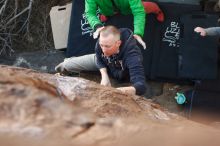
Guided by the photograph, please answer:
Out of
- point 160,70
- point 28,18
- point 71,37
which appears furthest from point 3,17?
point 160,70

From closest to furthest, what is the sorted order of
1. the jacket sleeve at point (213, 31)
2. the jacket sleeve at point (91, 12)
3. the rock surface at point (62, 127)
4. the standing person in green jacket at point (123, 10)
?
the rock surface at point (62, 127) → the standing person in green jacket at point (123, 10) → the jacket sleeve at point (91, 12) → the jacket sleeve at point (213, 31)

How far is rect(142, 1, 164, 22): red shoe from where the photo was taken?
12.6ft

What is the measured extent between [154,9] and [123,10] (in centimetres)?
31

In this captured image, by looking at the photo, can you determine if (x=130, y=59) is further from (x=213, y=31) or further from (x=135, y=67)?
(x=213, y=31)

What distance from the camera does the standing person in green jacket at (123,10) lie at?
3230 mm

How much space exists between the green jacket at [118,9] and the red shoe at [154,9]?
0.58 ft

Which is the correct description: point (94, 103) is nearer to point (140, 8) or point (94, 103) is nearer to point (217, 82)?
point (140, 8)

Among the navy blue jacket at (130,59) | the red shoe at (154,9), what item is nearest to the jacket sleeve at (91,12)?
the red shoe at (154,9)

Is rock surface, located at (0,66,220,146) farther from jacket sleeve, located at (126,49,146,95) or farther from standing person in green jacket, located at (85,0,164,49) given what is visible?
standing person in green jacket, located at (85,0,164,49)

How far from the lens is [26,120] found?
638 mm

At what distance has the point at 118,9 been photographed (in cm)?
367

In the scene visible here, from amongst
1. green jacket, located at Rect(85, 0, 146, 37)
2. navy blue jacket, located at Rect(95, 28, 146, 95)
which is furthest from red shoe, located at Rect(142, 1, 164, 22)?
navy blue jacket, located at Rect(95, 28, 146, 95)

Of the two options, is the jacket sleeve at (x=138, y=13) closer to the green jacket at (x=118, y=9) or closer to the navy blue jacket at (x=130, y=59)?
the green jacket at (x=118, y=9)

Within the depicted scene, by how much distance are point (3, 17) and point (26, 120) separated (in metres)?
4.19
